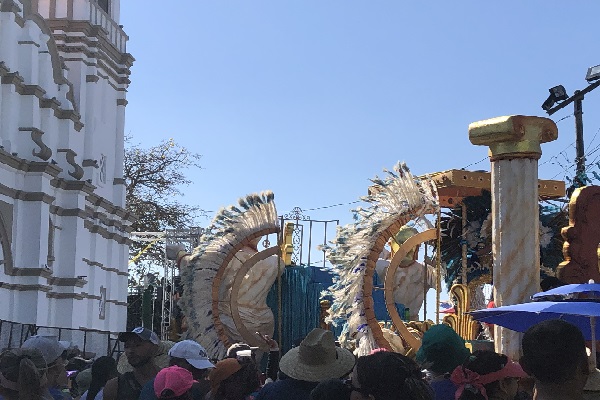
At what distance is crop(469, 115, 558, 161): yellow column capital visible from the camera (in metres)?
9.78

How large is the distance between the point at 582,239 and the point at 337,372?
4661 mm

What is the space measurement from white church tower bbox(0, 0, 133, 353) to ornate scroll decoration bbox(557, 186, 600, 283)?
12.9 meters

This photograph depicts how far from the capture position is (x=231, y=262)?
680 inches

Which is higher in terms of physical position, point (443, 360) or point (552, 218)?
point (552, 218)

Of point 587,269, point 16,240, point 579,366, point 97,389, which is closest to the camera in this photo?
point 579,366

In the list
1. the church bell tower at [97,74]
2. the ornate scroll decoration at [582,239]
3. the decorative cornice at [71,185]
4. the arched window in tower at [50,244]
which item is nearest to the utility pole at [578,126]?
the ornate scroll decoration at [582,239]

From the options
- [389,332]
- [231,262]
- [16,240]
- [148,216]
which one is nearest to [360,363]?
[389,332]

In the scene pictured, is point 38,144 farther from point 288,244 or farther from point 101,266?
A: point 288,244

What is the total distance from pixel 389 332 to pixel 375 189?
1.53m

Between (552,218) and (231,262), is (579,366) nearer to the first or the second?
(552,218)

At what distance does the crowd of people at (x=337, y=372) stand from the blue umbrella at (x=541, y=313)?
20.9 inches

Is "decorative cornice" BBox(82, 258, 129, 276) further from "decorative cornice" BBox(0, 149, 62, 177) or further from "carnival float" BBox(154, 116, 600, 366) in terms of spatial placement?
"carnival float" BBox(154, 116, 600, 366)

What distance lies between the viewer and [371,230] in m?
11.9

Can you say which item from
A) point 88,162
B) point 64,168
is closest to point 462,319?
point 64,168
